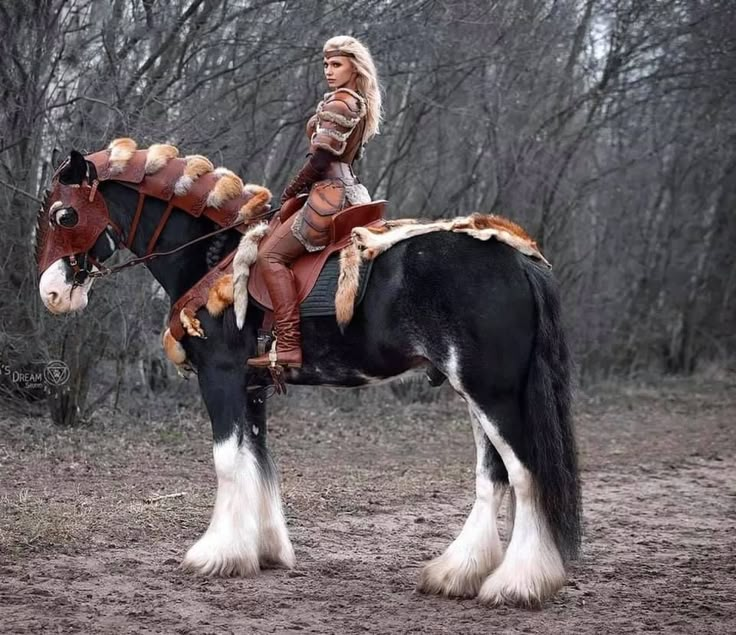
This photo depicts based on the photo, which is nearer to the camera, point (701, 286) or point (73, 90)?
point (73, 90)

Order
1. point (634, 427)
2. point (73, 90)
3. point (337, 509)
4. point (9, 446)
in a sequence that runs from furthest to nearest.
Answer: point (634, 427)
point (73, 90)
point (9, 446)
point (337, 509)

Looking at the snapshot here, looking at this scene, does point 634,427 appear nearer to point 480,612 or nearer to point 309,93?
A: point 309,93

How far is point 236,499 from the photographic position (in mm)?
5688

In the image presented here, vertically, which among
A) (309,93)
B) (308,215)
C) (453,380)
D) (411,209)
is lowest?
(453,380)

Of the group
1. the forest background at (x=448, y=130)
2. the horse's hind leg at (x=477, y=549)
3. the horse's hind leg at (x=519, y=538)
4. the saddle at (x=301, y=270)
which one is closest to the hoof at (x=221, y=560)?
the horse's hind leg at (x=477, y=549)

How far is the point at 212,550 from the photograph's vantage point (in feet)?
18.4

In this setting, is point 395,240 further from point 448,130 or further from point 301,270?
point 448,130

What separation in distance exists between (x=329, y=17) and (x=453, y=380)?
6887mm

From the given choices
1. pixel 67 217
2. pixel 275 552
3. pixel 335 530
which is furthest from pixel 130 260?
pixel 335 530

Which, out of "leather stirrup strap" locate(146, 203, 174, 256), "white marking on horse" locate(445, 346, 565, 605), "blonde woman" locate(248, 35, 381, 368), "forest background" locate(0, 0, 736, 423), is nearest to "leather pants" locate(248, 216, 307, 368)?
"blonde woman" locate(248, 35, 381, 368)

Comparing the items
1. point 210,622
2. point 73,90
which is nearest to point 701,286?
point 73,90

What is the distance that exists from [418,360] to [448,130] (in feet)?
31.2

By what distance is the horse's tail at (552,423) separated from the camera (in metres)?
5.11

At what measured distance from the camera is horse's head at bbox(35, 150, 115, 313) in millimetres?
5840
